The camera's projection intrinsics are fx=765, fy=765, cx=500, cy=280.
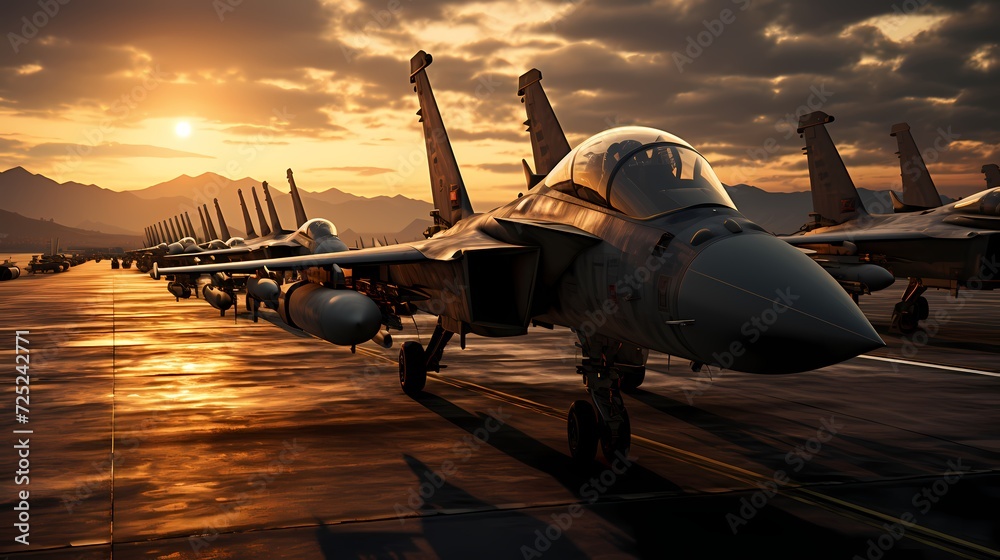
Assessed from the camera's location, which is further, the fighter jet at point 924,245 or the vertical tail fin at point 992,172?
the vertical tail fin at point 992,172

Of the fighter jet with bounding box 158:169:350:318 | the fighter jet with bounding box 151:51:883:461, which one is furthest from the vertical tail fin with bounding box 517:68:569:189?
the fighter jet with bounding box 151:51:883:461

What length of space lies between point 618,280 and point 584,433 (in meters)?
1.93

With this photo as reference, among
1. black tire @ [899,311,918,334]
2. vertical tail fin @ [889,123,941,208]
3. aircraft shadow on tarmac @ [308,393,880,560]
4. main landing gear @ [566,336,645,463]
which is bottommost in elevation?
black tire @ [899,311,918,334]

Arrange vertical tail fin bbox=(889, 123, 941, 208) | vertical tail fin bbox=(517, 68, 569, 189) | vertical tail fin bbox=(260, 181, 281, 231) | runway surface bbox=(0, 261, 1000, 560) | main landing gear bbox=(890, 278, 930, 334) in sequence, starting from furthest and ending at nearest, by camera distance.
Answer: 1. vertical tail fin bbox=(260, 181, 281, 231)
2. vertical tail fin bbox=(889, 123, 941, 208)
3. main landing gear bbox=(890, 278, 930, 334)
4. vertical tail fin bbox=(517, 68, 569, 189)
5. runway surface bbox=(0, 261, 1000, 560)

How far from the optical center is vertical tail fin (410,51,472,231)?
14.8 metres

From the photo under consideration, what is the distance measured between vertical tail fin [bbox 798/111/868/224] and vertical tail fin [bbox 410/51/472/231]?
643 inches

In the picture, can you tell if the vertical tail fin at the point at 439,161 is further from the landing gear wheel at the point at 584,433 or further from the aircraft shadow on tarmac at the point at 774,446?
the landing gear wheel at the point at 584,433

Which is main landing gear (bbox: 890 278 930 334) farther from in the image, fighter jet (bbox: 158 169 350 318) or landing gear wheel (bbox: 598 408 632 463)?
fighter jet (bbox: 158 169 350 318)

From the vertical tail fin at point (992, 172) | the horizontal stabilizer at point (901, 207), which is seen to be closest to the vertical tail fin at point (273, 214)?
the horizontal stabilizer at point (901, 207)

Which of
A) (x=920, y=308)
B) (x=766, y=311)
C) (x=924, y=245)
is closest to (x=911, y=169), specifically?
(x=920, y=308)

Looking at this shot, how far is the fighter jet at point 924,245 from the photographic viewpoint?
67.5ft

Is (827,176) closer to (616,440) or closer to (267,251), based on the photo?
(616,440)

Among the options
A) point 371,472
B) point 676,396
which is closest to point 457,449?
point 371,472

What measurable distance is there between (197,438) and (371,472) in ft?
9.71
